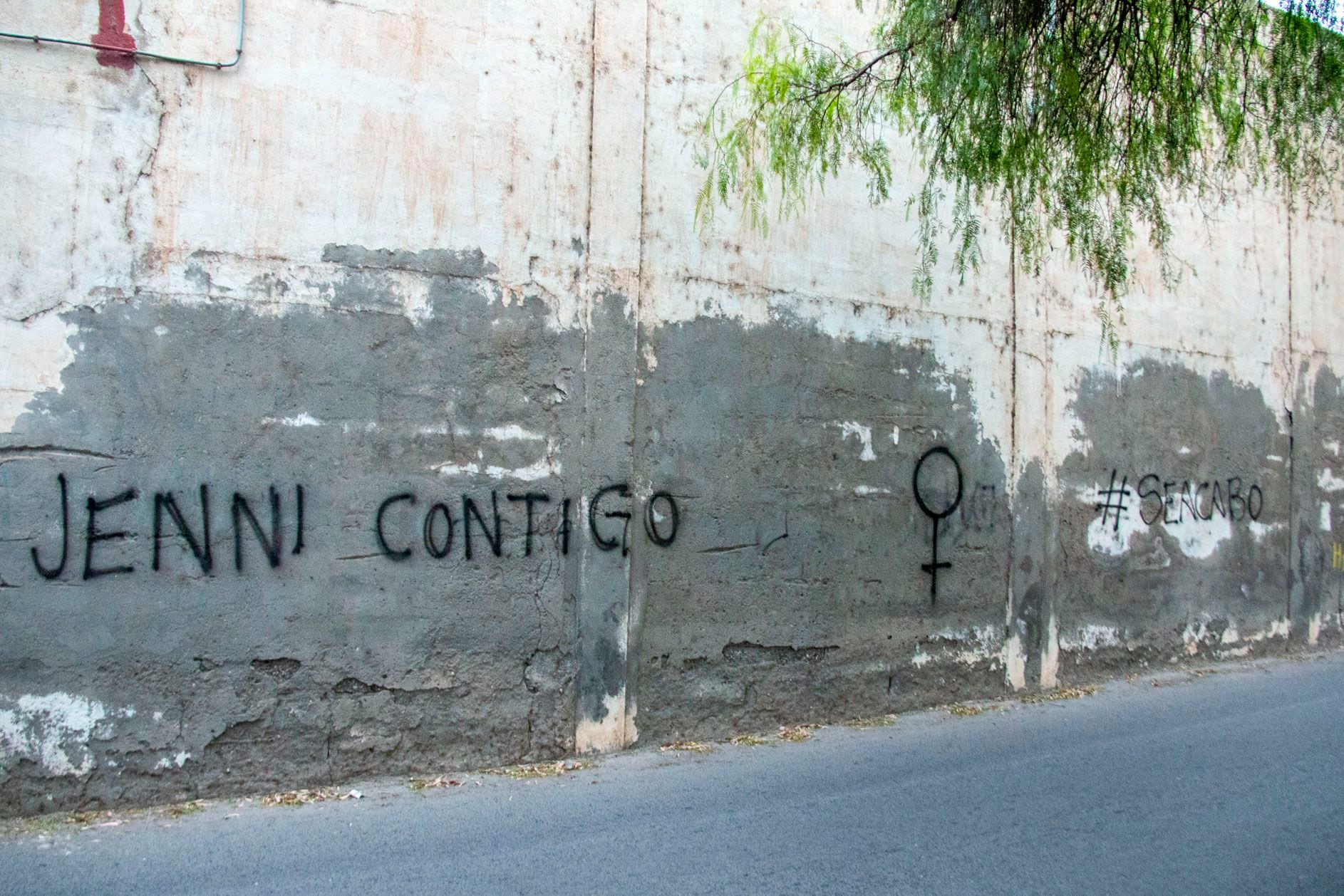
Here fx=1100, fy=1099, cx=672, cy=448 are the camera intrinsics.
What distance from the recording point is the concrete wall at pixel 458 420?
4.75m

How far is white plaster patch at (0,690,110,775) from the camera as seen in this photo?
456 centimetres

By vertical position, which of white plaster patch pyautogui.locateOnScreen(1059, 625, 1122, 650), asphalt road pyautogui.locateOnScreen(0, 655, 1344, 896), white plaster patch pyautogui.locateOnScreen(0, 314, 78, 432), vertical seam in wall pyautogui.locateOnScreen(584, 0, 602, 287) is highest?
vertical seam in wall pyautogui.locateOnScreen(584, 0, 602, 287)

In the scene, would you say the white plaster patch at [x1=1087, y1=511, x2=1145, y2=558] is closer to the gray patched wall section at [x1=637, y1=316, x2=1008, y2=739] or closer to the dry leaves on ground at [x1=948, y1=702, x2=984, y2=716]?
the gray patched wall section at [x1=637, y1=316, x2=1008, y2=739]

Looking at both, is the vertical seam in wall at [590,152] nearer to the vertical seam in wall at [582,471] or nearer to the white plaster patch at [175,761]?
the vertical seam in wall at [582,471]

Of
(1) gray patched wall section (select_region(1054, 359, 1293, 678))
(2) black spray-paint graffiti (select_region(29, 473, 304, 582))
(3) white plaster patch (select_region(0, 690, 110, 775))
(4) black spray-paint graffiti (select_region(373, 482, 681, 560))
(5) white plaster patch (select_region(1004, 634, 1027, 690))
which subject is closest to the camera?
(3) white plaster patch (select_region(0, 690, 110, 775))

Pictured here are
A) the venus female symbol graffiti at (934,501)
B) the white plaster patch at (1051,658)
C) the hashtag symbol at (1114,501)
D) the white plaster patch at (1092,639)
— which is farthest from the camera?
the hashtag symbol at (1114,501)

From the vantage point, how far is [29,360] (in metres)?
4.63

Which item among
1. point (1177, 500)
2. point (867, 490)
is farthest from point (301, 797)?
point (1177, 500)

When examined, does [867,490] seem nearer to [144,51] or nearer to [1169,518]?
[1169,518]

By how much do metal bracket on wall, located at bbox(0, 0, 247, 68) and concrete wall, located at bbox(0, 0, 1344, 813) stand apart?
0.06m

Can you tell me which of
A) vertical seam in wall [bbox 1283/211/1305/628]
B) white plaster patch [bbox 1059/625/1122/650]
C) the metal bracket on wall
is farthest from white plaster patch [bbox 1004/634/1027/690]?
the metal bracket on wall

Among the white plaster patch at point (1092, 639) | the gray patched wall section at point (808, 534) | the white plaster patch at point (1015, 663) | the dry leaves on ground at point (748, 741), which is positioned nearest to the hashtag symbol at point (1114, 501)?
the white plaster patch at point (1092, 639)

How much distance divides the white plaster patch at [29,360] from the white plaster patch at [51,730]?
3.78 feet

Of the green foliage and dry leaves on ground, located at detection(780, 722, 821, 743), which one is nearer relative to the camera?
the green foliage
